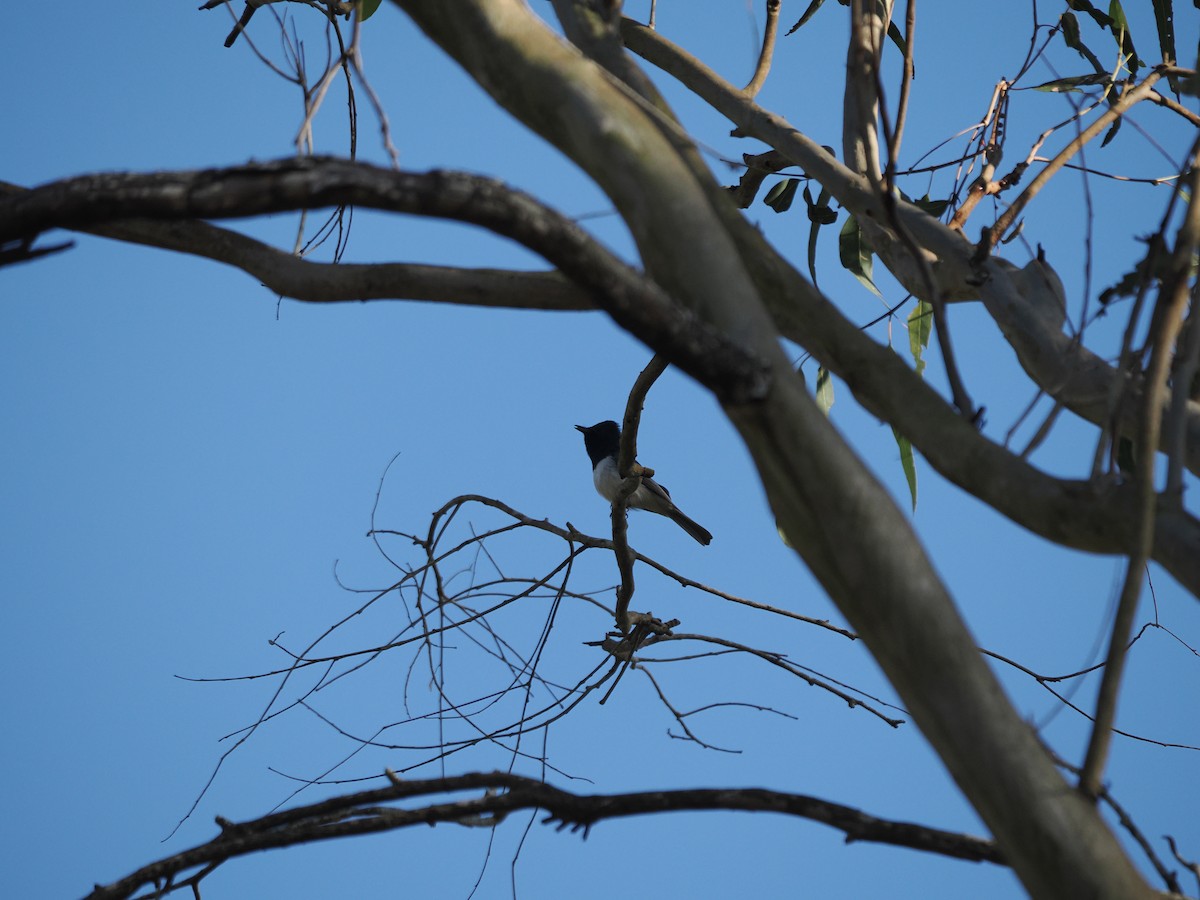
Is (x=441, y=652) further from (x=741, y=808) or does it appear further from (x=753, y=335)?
(x=753, y=335)

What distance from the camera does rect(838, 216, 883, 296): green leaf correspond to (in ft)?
10.1

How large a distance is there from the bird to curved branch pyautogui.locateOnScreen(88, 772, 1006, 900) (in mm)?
4122

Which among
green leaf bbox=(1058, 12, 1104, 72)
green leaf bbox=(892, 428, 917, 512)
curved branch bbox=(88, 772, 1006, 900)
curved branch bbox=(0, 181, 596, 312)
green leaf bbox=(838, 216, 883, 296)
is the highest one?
green leaf bbox=(1058, 12, 1104, 72)

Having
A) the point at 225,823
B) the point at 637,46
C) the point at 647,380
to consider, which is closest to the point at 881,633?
the point at 225,823

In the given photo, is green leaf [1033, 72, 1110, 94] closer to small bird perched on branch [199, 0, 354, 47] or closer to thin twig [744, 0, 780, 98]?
thin twig [744, 0, 780, 98]

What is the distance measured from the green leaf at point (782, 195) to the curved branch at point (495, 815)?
2302 millimetres

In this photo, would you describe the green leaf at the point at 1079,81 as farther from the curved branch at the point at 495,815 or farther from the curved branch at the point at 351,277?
the curved branch at the point at 495,815

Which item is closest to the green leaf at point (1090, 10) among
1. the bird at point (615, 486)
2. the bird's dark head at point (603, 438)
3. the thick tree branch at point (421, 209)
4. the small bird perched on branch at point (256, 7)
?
the small bird perched on branch at point (256, 7)

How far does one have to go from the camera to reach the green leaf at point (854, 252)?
10.1ft

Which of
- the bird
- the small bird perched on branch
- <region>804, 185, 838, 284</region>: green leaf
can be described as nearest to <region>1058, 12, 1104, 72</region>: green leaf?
<region>804, 185, 838, 284</region>: green leaf

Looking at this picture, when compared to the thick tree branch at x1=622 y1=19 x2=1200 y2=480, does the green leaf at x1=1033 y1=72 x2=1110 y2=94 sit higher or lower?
higher

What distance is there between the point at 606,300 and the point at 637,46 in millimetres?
2014

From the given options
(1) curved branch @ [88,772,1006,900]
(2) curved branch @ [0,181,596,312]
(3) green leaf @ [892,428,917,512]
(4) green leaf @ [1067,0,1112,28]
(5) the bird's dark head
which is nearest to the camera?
(1) curved branch @ [88,772,1006,900]

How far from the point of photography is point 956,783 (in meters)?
1.16
